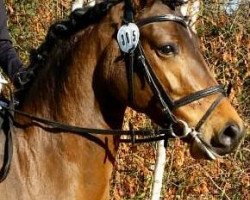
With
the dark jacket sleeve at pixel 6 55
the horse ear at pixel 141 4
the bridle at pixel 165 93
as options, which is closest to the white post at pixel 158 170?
the dark jacket sleeve at pixel 6 55

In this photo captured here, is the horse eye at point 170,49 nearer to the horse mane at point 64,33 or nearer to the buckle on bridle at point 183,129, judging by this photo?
the buckle on bridle at point 183,129

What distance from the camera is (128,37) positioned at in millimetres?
3219

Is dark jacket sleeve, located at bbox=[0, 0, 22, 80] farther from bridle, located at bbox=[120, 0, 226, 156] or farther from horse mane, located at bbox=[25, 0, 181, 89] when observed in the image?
bridle, located at bbox=[120, 0, 226, 156]

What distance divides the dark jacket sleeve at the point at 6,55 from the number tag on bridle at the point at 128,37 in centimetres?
82

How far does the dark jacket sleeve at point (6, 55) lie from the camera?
3795 mm

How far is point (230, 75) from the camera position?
7926 millimetres

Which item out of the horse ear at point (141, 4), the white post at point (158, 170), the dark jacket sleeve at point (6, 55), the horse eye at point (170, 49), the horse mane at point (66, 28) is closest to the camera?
the horse eye at point (170, 49)

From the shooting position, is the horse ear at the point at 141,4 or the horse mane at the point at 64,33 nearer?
the horse ear at the point at 141,4

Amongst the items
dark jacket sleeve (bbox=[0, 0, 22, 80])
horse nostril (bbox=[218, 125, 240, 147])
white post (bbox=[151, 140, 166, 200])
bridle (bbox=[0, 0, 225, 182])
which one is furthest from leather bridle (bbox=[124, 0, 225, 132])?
white post (bbox=[151, 140, 166, 200])

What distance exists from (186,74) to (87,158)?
0.75 m

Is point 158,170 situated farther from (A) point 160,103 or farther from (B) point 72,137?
(A) point 160,103

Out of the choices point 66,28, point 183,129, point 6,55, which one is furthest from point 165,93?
point 6,55

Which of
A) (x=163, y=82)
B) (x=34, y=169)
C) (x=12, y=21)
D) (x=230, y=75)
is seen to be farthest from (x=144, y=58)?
(x=12, y=21)

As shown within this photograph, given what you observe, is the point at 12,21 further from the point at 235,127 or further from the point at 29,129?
the point at 235,127
